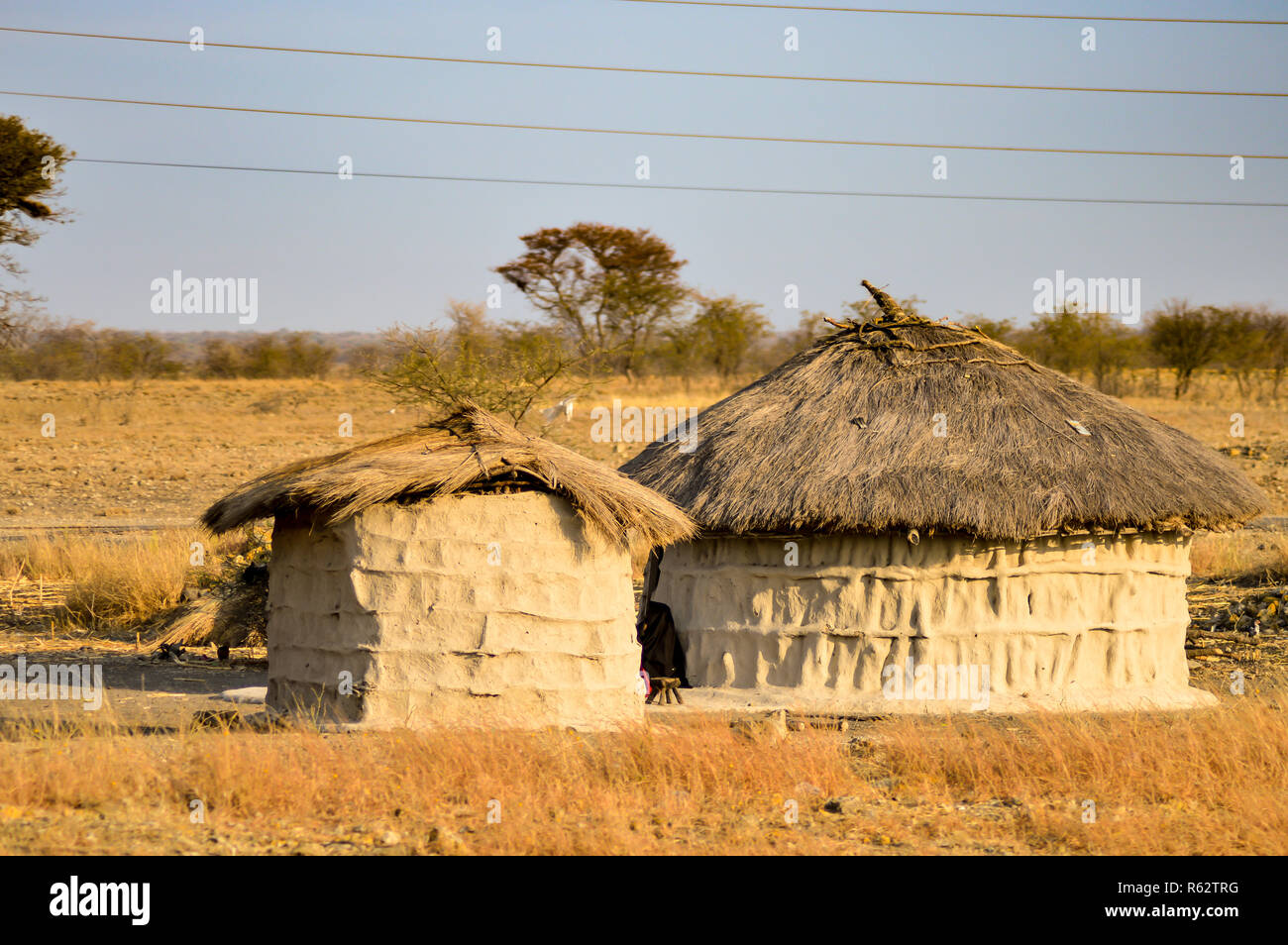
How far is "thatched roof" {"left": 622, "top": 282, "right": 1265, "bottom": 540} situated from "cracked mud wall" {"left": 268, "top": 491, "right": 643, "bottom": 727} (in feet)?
6.23

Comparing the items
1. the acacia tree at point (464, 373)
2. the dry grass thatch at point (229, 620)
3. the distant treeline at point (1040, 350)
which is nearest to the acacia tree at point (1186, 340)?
the distant treeline at point (1040, 350)

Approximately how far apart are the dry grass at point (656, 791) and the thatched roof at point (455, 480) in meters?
1.33

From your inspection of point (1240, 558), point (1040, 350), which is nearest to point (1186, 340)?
point (1040, 350)

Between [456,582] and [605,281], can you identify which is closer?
[456,582]

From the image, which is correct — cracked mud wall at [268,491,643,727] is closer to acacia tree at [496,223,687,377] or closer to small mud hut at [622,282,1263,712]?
small mud hut at [622,282,1263,712]

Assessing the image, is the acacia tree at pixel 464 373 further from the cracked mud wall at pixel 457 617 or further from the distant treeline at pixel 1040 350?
the distant treeline at pixel 1040 350

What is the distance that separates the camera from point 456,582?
7.64 meters

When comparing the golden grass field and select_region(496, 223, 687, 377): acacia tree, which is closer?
the golden grass field

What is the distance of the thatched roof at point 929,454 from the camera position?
9.23 meters

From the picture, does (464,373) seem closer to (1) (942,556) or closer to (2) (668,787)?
(1) (942,556)

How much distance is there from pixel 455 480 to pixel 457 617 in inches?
32.2

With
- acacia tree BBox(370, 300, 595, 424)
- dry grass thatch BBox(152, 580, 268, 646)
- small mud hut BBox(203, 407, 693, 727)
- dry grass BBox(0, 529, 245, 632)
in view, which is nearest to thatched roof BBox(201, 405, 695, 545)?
small mud hut BBox(203, 407, 693, 727)

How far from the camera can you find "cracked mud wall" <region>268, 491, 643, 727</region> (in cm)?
758
